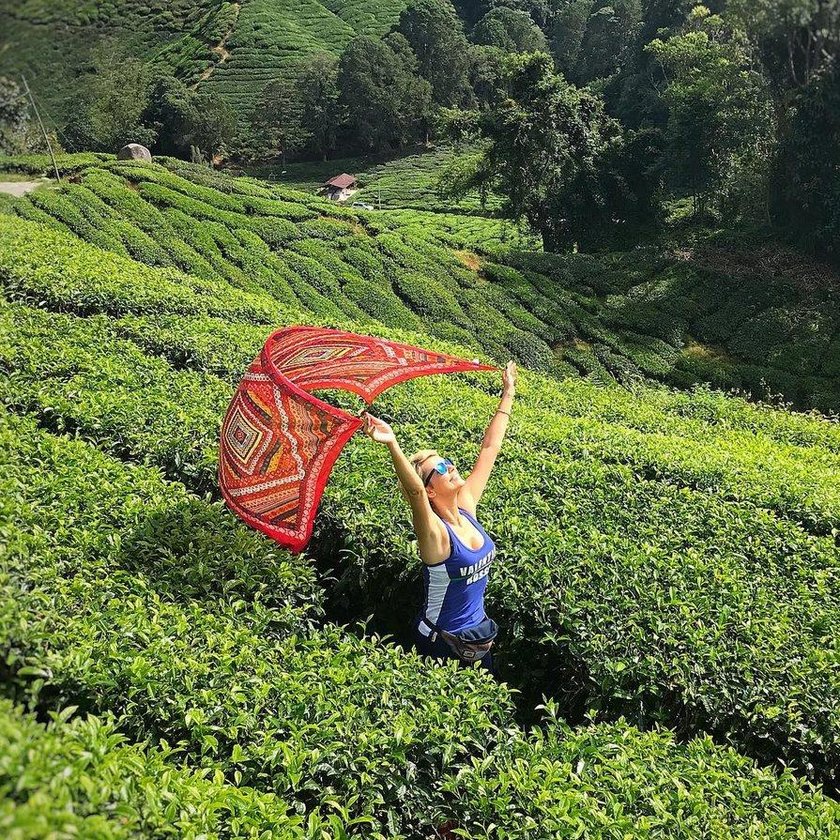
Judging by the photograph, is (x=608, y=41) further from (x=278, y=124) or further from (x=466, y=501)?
(x=466, y=501)

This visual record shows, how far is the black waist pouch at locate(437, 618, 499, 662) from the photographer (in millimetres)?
3908

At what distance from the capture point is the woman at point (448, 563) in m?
3.59

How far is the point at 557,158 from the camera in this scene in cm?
2441

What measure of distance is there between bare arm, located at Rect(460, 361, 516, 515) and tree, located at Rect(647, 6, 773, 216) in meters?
19.5

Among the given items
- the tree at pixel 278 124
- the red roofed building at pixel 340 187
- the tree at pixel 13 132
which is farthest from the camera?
the tree at pixel 278 124

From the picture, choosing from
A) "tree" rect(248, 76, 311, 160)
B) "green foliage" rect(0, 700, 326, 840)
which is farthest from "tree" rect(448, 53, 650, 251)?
"tree" rect(248, 76, 311, 160)

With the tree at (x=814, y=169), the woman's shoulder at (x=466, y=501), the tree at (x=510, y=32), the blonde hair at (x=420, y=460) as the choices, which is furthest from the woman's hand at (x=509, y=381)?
the tree at (x=510, y=32)

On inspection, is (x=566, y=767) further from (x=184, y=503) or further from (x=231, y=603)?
(x=184, y=503)

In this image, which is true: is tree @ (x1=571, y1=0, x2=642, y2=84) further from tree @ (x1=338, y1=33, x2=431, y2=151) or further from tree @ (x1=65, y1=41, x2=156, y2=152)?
tree @ (x1=65, y1=41, x2=156, y2=152)

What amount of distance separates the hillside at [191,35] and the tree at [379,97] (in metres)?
6.36

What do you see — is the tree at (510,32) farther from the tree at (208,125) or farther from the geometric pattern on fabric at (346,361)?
the geometric pattern on fabric at (346,361)

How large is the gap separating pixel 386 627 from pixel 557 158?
2217cm

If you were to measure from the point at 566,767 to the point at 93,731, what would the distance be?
1.87 m

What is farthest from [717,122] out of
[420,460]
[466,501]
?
[420,460]
